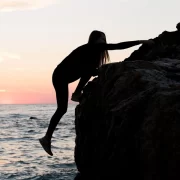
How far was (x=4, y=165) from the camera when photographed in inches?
585

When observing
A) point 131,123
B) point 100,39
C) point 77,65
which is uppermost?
point 100,39

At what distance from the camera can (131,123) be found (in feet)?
18.2

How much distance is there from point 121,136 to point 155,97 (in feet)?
2.90

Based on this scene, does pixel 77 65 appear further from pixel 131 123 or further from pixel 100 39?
pixel 131 123

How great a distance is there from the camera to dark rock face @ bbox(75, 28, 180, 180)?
4.79 meters

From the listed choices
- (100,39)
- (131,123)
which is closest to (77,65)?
(100,39)

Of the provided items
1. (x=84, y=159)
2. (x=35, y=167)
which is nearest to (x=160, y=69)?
(x=84, y=159)

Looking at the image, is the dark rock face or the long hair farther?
the long hair

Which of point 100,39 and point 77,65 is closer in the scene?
point 100,39

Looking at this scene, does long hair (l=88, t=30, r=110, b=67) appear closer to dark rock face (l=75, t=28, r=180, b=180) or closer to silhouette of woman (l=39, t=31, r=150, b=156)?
silhouette of woman (l=39, t=31, r=150, b=156)

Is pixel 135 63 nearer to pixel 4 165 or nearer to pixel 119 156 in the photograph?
pixel 119 156

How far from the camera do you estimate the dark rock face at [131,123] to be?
4.79 metres

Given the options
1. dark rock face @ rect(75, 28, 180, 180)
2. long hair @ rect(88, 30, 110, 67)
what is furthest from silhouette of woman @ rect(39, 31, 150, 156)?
dark rock face @ rect(75, 28, 180, 180)

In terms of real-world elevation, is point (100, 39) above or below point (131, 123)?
above
